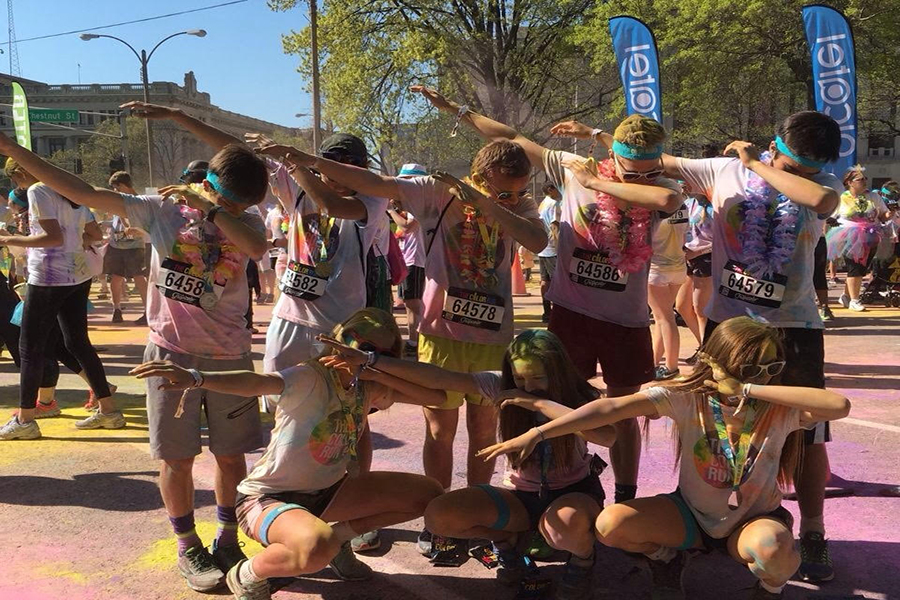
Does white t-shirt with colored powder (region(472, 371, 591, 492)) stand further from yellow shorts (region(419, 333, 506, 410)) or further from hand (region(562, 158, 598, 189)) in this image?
hand (region(562, 158, 598, 189))

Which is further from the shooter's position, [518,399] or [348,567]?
[348,567]

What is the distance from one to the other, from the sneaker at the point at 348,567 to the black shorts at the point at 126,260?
9.08 m

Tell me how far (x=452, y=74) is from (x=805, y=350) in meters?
22.7

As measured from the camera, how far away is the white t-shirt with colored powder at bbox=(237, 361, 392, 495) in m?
2.96

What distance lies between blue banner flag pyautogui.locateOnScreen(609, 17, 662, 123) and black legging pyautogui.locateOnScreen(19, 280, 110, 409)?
8030 mm

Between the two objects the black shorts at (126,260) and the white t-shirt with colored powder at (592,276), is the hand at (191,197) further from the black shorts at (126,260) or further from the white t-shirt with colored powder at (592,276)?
the black shorts at (126,260)

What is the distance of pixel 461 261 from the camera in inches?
139

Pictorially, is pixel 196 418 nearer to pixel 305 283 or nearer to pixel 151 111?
pixel 305 283

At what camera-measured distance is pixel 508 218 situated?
331 cm

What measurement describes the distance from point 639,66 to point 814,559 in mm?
9038

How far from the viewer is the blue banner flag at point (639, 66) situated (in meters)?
11.0

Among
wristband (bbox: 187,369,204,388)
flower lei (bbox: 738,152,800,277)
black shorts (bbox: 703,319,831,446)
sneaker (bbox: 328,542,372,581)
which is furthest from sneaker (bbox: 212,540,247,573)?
flower lei (bbox: 738,152,800,277)

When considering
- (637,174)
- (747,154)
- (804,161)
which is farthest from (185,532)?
(804,161)

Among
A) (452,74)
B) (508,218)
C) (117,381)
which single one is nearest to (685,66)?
(452,74)
